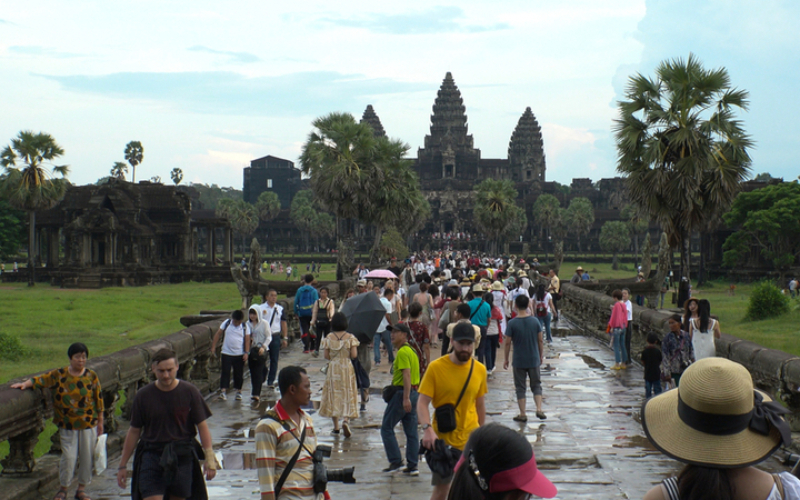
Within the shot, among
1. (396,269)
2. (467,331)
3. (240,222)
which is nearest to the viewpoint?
(467,331)

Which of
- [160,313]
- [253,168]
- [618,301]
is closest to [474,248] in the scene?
[253,168]

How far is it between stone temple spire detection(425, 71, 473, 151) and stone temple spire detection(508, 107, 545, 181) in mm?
12886

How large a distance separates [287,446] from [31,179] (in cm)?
5126

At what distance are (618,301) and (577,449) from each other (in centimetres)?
635

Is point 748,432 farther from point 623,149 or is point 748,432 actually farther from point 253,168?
point 253,168

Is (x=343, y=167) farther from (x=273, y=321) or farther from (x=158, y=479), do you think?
(x=158, y=479)

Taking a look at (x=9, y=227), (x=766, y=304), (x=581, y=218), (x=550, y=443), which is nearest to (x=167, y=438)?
(x=550, y=443)

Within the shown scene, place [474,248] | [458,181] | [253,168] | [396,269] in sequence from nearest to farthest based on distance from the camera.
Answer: [396,269], [474,248], [458,181], [253,168]

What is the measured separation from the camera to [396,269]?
2750 centimetres

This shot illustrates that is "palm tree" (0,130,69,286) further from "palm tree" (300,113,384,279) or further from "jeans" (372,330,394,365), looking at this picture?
"jeans" (372,330,394,365)

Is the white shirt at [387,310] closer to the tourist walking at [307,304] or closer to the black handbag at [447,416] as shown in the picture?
the tourist walking at [307,304]

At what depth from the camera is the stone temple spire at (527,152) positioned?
483ft

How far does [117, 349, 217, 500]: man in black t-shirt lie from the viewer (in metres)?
5.59

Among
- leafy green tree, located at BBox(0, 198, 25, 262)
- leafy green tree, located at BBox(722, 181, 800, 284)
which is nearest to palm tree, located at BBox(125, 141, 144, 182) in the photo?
leafy green tree, located at BBox(0, 198, 25, 262)
